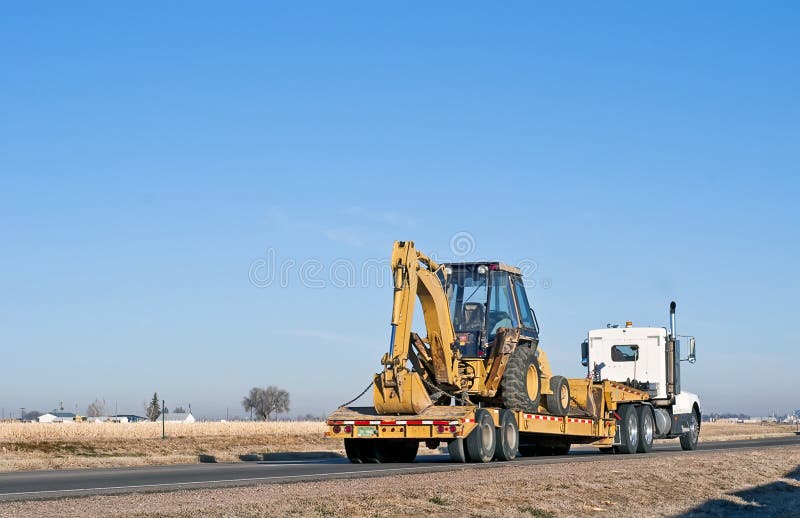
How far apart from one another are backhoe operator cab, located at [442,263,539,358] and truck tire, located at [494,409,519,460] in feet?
5.31

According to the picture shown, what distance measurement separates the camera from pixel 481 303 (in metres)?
25.7

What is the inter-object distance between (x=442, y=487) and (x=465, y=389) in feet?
28.1

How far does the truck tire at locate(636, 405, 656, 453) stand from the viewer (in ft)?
105

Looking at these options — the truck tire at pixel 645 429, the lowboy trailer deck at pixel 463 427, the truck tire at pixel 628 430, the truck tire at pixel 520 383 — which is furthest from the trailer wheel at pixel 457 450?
the truck tire at pixel 645 429

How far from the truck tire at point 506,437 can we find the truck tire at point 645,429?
8425mm

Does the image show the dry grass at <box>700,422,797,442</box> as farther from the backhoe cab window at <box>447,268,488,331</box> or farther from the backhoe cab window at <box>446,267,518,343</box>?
the backhoe cab window at <box>447,268,488,331</box>

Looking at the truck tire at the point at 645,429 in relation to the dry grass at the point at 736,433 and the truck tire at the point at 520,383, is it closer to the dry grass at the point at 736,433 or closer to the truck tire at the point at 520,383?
the truck tire at the point at 520,383

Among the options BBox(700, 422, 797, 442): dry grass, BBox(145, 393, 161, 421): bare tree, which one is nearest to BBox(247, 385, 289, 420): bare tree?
BBox(145, 393, 161, 421): bare tree

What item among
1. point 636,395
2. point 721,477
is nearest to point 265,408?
point 636,395

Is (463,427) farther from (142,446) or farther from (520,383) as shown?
(142,446)

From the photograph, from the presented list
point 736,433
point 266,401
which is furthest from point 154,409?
point 736,433

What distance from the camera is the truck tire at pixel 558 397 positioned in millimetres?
27094

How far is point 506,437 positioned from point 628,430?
789 cm

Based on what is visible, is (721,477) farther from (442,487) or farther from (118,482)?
(118,482)
